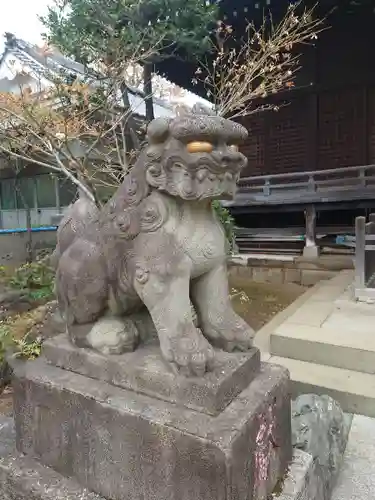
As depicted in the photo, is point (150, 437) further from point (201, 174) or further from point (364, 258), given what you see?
point (364, 258)

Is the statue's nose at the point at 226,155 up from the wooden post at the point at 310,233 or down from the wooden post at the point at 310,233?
up

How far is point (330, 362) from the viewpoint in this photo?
279 centimetres

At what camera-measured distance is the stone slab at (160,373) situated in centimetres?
127

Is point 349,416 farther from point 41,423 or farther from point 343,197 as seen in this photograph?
point 343,197

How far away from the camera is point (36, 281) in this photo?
523 cm

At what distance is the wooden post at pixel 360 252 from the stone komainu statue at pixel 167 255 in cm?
296

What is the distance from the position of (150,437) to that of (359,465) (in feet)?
4.37

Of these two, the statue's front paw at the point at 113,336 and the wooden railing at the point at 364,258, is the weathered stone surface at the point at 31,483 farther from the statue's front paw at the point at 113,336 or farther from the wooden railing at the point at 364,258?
the wooden railing at the point at 364,258

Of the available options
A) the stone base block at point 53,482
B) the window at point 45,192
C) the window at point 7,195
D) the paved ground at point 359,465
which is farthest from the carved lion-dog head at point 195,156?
the window at point 7,195

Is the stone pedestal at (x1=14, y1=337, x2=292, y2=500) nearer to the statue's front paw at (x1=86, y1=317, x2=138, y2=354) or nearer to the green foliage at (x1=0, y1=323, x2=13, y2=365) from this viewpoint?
the statue's front paw at (x1=86, y1=317, x2=138, y2=354)

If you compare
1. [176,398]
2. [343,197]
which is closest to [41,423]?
[176,398]

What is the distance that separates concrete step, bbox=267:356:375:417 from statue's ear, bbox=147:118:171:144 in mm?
2037

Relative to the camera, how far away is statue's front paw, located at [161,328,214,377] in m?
1.27

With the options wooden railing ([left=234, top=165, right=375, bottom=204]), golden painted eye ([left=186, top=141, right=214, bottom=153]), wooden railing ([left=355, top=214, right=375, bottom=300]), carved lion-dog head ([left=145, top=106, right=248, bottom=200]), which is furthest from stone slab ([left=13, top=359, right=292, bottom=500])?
wooden railing ([left=234, top=165, right=375, bottom=204])
